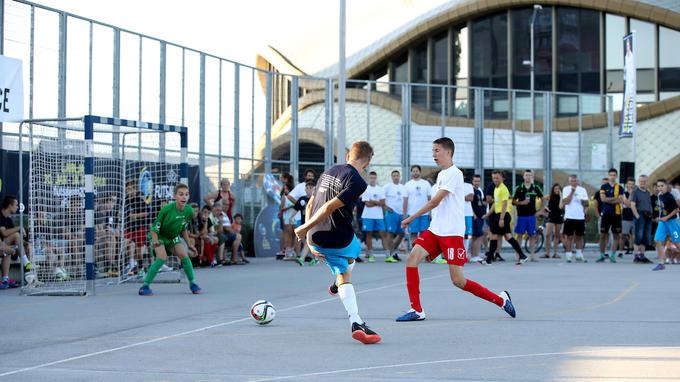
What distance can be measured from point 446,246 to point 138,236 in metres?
8.10

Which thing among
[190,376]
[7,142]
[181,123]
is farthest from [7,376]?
[181,123]

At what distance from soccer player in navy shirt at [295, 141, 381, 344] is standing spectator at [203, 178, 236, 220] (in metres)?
11.9

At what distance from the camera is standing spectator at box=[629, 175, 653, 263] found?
21.9 meters

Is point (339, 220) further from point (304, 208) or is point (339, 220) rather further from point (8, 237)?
point (304, 208)

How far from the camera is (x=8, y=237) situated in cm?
1555

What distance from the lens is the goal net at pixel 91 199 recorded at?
14.9 metres

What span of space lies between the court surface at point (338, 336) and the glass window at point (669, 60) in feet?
121

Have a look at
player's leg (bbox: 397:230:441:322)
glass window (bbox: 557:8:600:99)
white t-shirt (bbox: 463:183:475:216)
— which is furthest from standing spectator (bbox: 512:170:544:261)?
glass window (bbox: 557:8:600:99)

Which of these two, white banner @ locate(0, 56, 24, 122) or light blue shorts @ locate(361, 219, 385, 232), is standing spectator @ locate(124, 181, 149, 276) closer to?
white banner @ locate(0, 56, 24, 122)

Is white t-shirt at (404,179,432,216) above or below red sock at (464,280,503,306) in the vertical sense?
above

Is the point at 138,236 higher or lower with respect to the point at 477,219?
lower

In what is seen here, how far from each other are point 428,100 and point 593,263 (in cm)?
879

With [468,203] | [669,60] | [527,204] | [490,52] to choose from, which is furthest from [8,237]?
[490,52]

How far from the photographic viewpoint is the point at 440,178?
10.8m
